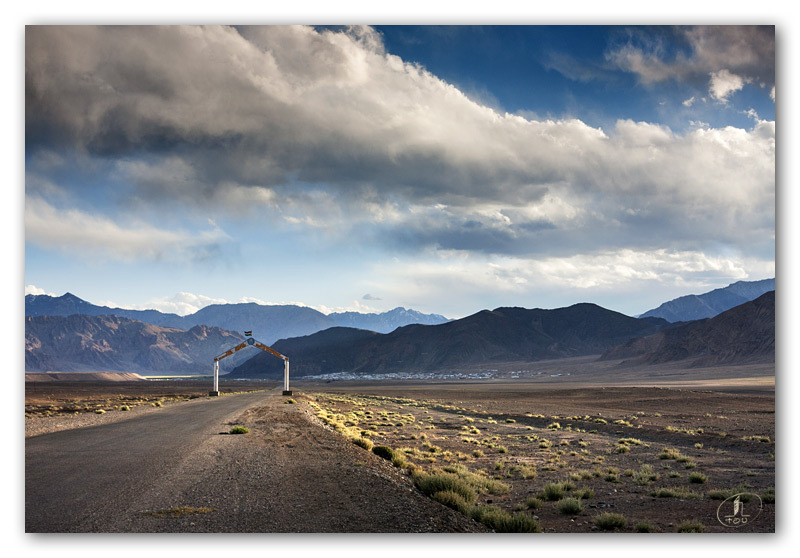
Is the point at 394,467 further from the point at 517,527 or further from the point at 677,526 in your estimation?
the point at 677,526

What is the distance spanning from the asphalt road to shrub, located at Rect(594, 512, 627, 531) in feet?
28.5

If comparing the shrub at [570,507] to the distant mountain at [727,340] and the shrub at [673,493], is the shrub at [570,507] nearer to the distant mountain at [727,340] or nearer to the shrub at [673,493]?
the shrub at [673,493]

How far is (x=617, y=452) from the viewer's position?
2567 centimetres

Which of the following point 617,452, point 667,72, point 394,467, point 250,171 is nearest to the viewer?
point 667,72

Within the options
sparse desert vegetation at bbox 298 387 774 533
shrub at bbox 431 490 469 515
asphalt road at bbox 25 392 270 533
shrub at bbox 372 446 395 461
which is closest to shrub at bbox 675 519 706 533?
sparse desert vegetation at bbox 298 387 774 533

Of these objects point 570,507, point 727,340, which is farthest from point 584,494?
point 727,340

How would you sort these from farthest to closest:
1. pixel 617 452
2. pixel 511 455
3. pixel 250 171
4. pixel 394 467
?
pixel 617 452 → pixel 511 455 → pixel 394 467 → pixel 250 171

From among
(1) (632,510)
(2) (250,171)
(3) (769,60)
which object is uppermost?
(3) (769,60)

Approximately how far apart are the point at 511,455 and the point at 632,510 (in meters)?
11.2

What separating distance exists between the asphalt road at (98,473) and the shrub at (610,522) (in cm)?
869

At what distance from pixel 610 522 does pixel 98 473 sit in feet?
37.5

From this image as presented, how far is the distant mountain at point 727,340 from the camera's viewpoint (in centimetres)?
15050
